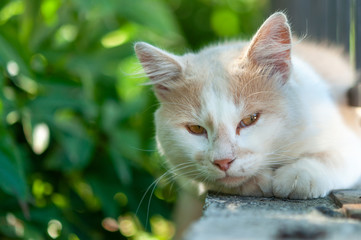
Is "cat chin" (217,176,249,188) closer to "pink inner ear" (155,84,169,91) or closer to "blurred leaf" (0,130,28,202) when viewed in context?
"pink inner ear" (155,84,169,91)

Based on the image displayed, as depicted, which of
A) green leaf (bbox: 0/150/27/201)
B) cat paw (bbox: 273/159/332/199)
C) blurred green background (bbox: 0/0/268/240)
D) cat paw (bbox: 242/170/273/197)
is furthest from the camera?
blurred green background (bbox: 0/0/268/240)

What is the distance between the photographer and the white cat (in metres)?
1.61

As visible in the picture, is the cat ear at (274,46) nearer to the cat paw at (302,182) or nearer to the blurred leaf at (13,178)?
the cat paw at (302,182)

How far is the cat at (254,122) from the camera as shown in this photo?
63.5 inches

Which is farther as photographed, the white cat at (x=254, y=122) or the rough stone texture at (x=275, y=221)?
the white cat at (x=254, y=122)

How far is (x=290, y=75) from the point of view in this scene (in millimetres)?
1822

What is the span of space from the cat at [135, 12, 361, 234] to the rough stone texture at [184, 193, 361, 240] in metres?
0.15

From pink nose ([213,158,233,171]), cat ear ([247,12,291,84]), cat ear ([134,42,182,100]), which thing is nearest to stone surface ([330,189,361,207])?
pink nose ([213,158,233,171])

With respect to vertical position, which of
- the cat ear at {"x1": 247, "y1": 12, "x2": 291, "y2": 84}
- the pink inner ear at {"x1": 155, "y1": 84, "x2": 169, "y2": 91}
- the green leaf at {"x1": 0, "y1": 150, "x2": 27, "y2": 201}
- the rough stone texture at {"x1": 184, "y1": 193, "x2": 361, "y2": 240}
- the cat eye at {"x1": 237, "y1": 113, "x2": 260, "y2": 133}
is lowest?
the green leaf at {"x1": 0, "y1": 150, "x2": 27, "y2": 201}

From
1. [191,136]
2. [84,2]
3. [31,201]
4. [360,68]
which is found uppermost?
[84,2]

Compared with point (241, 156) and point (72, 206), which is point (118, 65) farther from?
point (241, 156)

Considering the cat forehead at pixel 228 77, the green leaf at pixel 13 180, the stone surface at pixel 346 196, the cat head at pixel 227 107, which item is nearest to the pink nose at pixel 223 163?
the cat head at pixel 227 107

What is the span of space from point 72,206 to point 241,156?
1625mm

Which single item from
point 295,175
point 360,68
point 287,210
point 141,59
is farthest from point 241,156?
point 360,68
